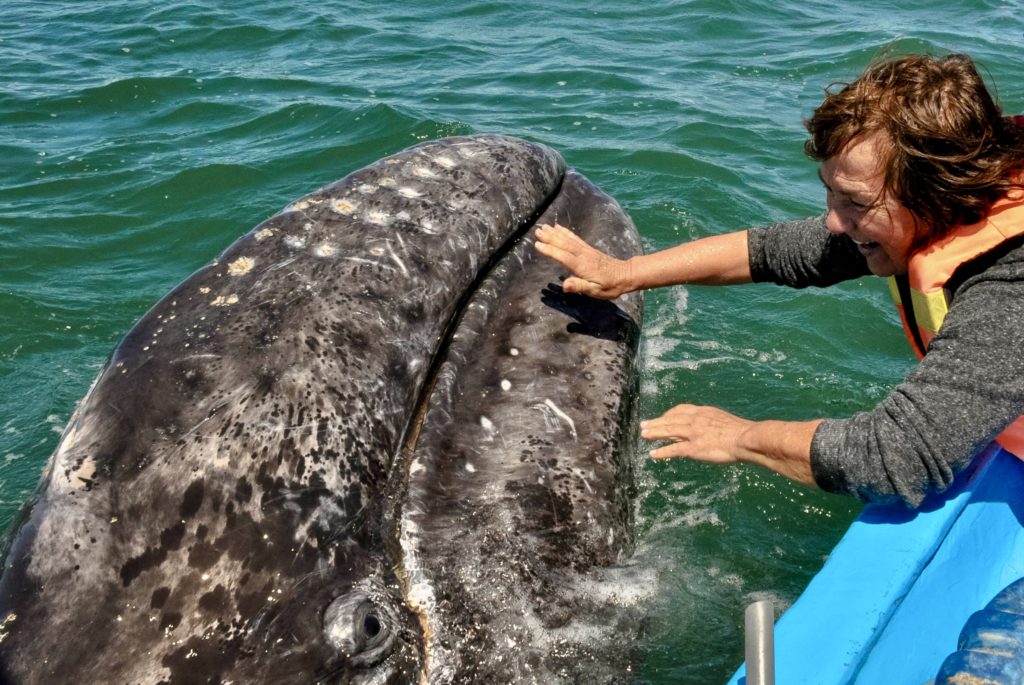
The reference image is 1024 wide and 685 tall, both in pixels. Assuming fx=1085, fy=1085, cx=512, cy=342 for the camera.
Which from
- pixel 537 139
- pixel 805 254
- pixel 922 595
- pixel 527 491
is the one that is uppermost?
pixel 805 254

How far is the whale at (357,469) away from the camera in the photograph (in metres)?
3.32

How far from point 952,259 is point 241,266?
2.67 metres

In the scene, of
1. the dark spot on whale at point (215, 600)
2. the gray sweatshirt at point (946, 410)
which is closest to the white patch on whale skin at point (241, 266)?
the dark spot on whale at point (215, 600)

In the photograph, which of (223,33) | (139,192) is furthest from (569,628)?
(223,33)

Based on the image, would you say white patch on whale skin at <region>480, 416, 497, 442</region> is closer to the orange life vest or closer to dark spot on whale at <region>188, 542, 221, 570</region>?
dark spot on whale at <region>188, 542, 221, 570</region>

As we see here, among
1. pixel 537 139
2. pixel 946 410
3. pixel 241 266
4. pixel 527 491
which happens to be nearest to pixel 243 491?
pixel 241 266

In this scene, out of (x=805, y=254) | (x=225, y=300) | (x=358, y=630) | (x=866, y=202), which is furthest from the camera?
(x=805, y=254)

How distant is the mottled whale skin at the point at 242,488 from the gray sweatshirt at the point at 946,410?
1656 mm

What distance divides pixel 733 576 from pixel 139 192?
24.8 feet

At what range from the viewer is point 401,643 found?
11.6 ft

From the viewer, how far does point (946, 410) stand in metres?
3.82

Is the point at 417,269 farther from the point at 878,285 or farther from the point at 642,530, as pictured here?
the point at 878,285

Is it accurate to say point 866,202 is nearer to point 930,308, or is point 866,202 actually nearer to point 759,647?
point 930,308

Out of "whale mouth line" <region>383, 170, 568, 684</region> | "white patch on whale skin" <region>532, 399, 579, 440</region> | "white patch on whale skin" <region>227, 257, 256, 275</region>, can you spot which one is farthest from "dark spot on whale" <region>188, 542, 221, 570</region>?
"white patch on whale skin" <region>532, 399, 579, 440</region>
